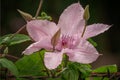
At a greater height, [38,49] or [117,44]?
[38,49]

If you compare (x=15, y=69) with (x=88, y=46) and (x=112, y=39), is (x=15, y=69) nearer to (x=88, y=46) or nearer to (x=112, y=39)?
(x=88, y=46)

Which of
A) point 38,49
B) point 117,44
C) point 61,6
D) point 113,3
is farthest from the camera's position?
point 113,3

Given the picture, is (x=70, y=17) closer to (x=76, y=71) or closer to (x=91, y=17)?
(x=76, y=71)

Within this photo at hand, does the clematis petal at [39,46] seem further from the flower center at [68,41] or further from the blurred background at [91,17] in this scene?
the blurred background at [91,17]

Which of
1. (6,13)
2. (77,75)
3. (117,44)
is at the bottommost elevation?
(117,44)

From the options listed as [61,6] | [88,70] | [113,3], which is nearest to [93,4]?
[61,6]

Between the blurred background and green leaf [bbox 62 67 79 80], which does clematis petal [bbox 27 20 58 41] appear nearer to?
green leaf [bbox 62 67 79 80]

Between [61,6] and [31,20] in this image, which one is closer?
[31,20]
